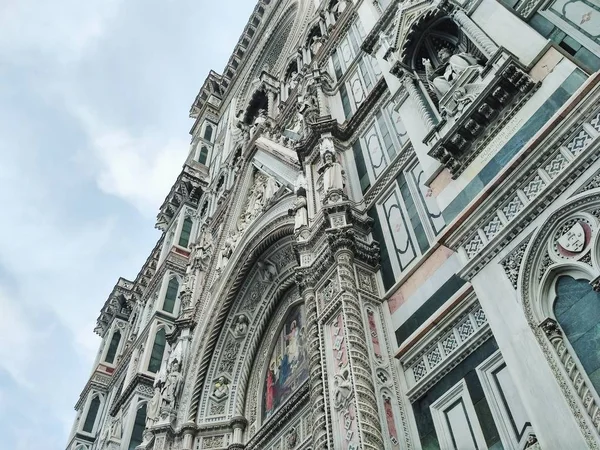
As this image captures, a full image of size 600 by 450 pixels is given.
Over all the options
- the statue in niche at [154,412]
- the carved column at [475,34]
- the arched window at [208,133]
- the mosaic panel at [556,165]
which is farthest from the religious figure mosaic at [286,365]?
the arched window at [208,133]

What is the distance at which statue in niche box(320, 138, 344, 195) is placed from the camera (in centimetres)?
923

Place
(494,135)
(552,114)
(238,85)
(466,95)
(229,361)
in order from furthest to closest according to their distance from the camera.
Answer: (238,85), (229,361), (466,95), (494,135), (552,114)

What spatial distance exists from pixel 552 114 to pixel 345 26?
11234 millimetres

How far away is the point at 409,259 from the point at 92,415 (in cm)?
1551

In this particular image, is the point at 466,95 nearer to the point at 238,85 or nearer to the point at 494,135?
the point at 494,135

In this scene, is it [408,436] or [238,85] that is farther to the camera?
[238,85]

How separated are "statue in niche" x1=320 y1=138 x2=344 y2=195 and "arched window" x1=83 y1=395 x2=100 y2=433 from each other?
13525 mm

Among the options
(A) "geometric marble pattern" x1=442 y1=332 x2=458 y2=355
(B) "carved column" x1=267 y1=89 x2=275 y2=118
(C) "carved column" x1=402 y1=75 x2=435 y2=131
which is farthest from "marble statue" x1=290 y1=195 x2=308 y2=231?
(B) "carved column" x1=267 y1=89 x2=275 y2=118

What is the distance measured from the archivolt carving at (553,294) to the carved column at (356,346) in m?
2.35

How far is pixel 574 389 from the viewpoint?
349cm

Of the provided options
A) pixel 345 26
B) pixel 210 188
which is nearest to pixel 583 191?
pixel 345 26

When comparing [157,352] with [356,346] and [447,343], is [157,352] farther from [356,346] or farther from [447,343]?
[447,343]

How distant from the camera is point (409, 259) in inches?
292

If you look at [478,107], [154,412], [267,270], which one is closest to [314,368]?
[478,107]
